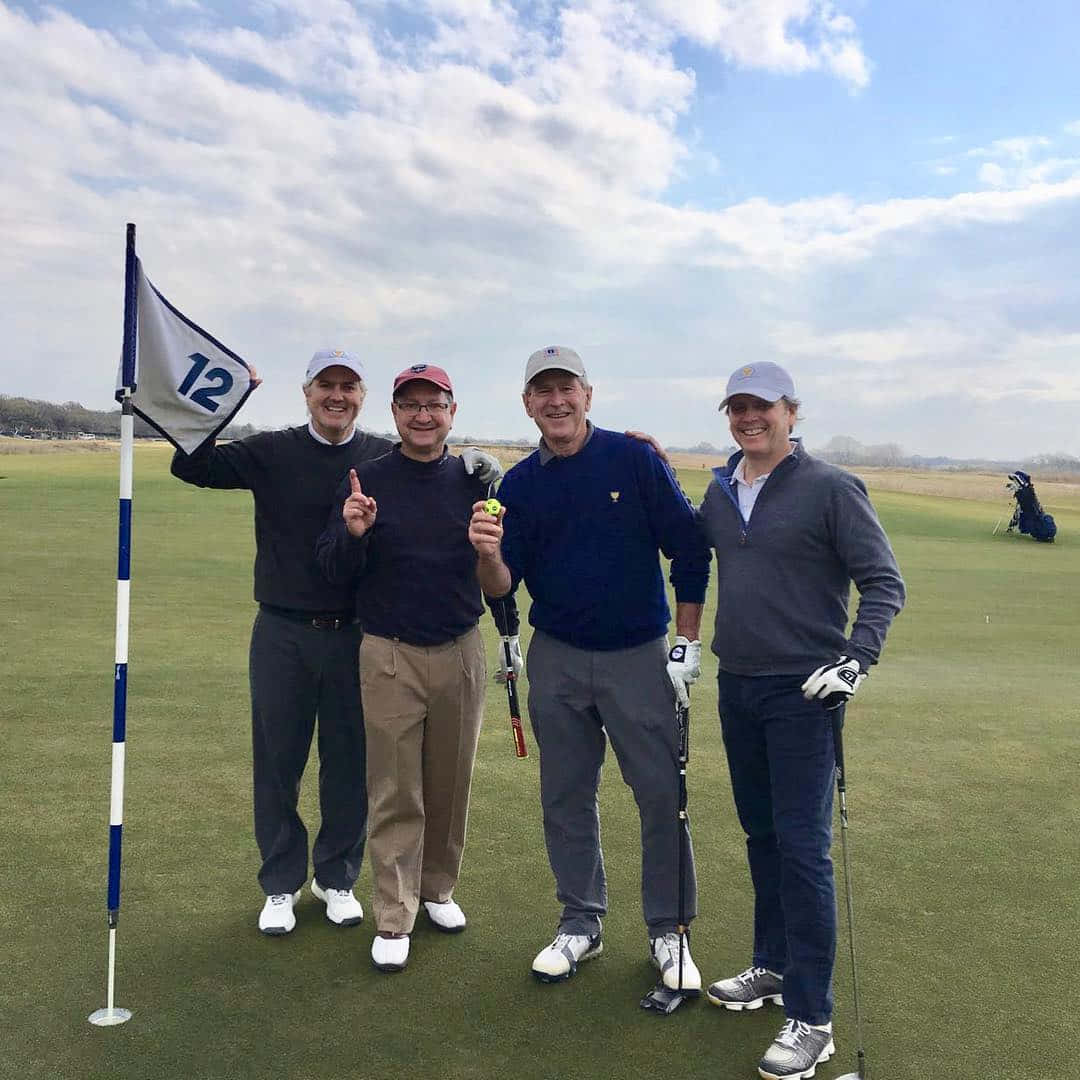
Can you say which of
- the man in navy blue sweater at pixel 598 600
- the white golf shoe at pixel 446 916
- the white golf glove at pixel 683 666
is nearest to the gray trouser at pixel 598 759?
the man in navy blue sweater at pixel 598 600

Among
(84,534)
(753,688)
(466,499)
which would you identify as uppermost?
(466,499)

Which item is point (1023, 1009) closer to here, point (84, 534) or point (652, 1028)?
point (652, 1028)

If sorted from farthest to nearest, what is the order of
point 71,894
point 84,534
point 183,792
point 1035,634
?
point 84,534 < point 1035,634 < point 183,792 < point 71,894

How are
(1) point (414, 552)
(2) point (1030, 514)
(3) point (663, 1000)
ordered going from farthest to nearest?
(2) point (1030, 514) → (1) point (414, 552) → (3) point (663, 1000)

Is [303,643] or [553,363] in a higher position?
[553,363]

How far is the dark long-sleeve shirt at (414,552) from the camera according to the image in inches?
162

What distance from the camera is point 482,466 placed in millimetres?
4184

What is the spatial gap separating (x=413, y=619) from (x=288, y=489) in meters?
0.77

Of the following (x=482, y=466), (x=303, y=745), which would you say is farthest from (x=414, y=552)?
(x=303, y=745)

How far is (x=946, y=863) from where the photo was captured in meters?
4.90

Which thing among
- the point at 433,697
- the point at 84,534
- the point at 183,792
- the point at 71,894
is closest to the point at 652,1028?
the point at 433,697

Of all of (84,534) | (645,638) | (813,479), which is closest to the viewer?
(813,479)

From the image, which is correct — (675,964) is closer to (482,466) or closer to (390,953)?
(390,953)

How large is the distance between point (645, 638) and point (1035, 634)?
9.81m
